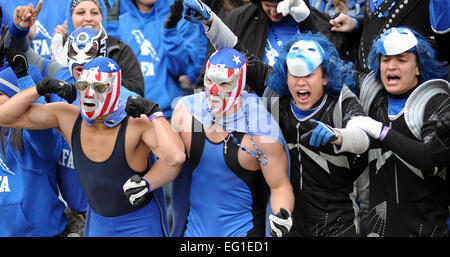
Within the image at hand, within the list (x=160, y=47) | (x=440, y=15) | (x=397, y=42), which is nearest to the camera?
(x=397, y=42)

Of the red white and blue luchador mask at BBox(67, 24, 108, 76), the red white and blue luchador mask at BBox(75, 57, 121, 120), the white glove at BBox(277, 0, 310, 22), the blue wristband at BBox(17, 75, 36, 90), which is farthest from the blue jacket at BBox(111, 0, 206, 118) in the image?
the red white and blue luchador mask at BBox(75, 57, 121, 120)

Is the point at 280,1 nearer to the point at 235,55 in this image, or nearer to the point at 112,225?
the point at 235,55

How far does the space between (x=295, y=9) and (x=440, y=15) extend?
3.28ft

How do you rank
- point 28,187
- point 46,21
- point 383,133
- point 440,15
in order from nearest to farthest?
point 383,133 → point 440,15 → point 28,187 → point 46,21

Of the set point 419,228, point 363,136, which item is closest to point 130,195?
point 363,136

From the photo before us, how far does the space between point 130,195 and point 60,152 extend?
108 cm

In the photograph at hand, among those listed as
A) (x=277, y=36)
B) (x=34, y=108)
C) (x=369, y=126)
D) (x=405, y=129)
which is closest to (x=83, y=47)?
(x=34, y=108)

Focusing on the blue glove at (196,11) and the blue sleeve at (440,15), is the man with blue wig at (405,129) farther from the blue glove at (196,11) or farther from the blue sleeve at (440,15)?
the blue glove at (196,11)

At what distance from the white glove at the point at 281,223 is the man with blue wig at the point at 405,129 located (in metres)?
0.65

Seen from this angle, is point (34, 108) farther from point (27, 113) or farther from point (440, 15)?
point (440, 15)

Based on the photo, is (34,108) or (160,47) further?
(160,47)

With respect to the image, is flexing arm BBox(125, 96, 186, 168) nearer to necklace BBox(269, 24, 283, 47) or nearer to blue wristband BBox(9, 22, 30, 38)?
blue wristband BBox(9, 22, 30, 38)

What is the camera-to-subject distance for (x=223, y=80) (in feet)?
13.4

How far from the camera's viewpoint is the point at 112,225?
14.1ft
